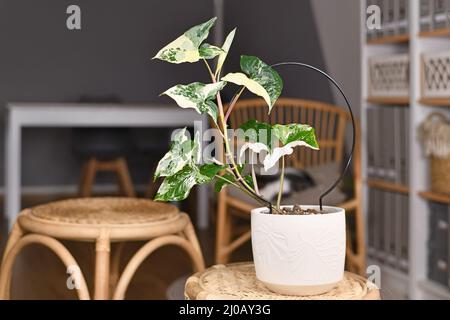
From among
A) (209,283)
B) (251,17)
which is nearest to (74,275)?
(209,283)

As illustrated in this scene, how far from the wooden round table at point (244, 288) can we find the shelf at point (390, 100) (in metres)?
1.35

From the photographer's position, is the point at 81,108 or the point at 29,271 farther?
the point at 81,108

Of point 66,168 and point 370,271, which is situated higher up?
point 66,168

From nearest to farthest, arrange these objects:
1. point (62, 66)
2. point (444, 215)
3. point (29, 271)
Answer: point (444, 215) < point (29, 271) < point (62, 66)

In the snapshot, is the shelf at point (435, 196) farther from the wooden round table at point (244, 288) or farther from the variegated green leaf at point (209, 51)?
the variegated green leaf at point (209, 51)

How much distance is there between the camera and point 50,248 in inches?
58.4

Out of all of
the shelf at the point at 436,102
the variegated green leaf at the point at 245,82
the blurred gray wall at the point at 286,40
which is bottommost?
the variegated green leaf at the point at 245,82

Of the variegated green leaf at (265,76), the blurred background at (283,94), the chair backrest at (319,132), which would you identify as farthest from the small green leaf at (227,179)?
the chair backrest at (319,132)

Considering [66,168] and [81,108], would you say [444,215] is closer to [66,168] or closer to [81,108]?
[81,108]

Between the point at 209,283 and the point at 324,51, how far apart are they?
2434mm

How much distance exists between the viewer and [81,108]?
133 inches

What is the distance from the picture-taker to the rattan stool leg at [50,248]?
1.40 metres

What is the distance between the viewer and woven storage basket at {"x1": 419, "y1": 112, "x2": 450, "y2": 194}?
215 centimetres

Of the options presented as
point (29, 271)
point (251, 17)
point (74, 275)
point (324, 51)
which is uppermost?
point (251, 17)
